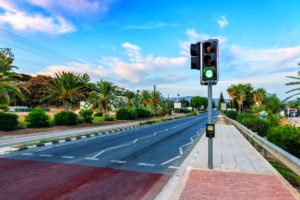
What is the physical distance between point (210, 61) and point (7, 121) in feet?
70.9

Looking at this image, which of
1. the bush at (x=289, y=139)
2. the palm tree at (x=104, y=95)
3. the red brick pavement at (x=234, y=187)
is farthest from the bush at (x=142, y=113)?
the red brick pavement at (x=234, y=187)

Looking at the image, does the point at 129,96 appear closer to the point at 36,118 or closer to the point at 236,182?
the point at 36,118

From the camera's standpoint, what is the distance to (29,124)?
86.4 feet

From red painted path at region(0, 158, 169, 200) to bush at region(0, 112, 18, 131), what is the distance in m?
16.1

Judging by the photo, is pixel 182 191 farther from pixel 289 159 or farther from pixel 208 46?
pixel 208 46

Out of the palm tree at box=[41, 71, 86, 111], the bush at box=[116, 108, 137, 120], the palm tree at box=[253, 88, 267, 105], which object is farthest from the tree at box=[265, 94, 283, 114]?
the palm tree at box=[41, 71, 86, 111]

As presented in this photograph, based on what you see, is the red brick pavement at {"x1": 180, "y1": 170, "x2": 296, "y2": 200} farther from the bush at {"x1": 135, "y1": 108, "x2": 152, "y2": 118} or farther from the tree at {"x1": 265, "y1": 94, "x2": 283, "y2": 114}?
the tree at {"x1": 265, "y1": 94, "x2": 283, "y2": 114}

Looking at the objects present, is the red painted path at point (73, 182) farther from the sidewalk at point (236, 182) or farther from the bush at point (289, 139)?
the bush at point (289, 139)

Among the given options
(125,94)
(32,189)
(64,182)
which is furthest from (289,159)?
(125,94)

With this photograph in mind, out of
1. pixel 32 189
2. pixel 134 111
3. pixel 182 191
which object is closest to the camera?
pixel 182 191

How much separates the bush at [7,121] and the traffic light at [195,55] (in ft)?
68.9

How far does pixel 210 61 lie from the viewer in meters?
7.91

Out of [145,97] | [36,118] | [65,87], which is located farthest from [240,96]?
[36,118]

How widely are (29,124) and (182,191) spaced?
24.5 meters
